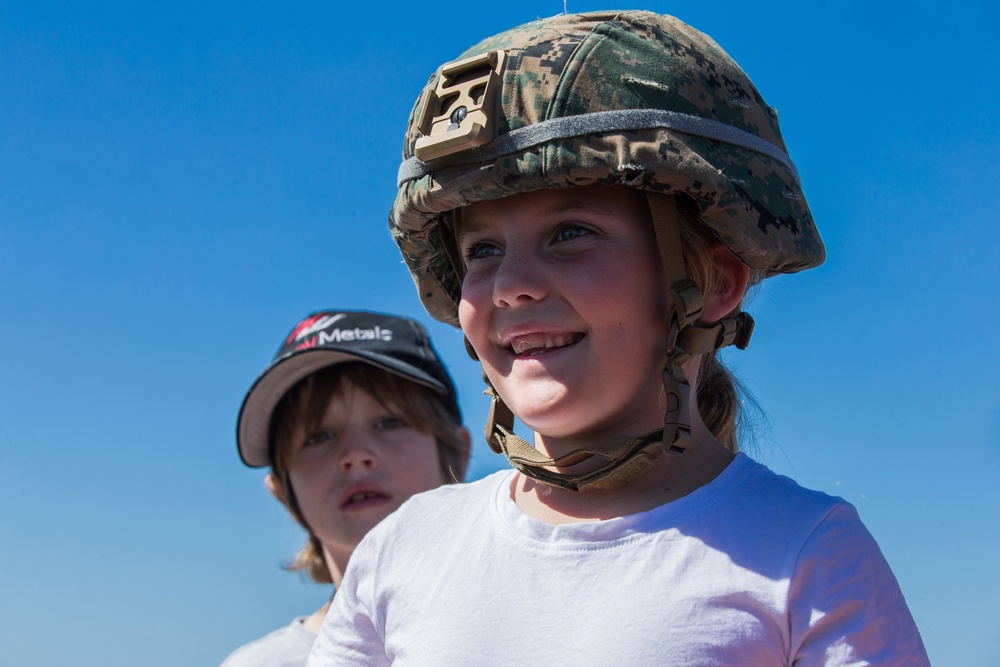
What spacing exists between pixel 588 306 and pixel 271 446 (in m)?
3.24

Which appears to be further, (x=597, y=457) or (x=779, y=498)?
(x=597, y=457)

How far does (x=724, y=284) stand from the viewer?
8.70ft

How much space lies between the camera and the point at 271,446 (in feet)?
17.0

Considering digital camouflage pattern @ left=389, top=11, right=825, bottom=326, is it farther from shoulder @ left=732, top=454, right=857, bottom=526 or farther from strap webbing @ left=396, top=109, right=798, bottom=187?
shoulder @ left=732, top=454, right=857, bottom=526

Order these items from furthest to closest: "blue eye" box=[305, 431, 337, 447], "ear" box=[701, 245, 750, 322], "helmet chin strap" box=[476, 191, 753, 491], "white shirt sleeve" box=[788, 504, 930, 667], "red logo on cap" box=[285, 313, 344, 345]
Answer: "red logo on cap" box=[285, 313, 344, 345] < "blue eye" box=[305, 431, 337, 447] < "ear" box=[701, 245, 750, 322] < "helmet chin strap" box=[476, 191, 753, 491] < "white shirt sleeve" box=[788, 504, 930, 667]

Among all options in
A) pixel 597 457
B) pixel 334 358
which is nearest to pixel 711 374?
pixel 597 457

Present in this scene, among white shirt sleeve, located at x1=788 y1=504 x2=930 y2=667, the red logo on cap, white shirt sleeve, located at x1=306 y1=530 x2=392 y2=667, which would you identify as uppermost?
the red logo on cap

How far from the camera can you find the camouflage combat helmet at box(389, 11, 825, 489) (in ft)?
7.79

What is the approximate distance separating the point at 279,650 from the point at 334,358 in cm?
136

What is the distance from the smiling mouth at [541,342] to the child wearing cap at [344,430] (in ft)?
7.89

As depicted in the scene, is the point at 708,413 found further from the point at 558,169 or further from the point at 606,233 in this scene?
the point at 558,169

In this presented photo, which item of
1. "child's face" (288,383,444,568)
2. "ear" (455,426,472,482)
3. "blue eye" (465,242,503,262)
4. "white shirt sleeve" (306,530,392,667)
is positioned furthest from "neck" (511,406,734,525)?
"ear" (455,426,472,482)

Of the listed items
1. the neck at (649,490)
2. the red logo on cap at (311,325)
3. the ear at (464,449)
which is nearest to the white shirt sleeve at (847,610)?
the neck at (649,490)

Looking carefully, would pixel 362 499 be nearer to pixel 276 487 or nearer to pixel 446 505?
pixel 276 487
